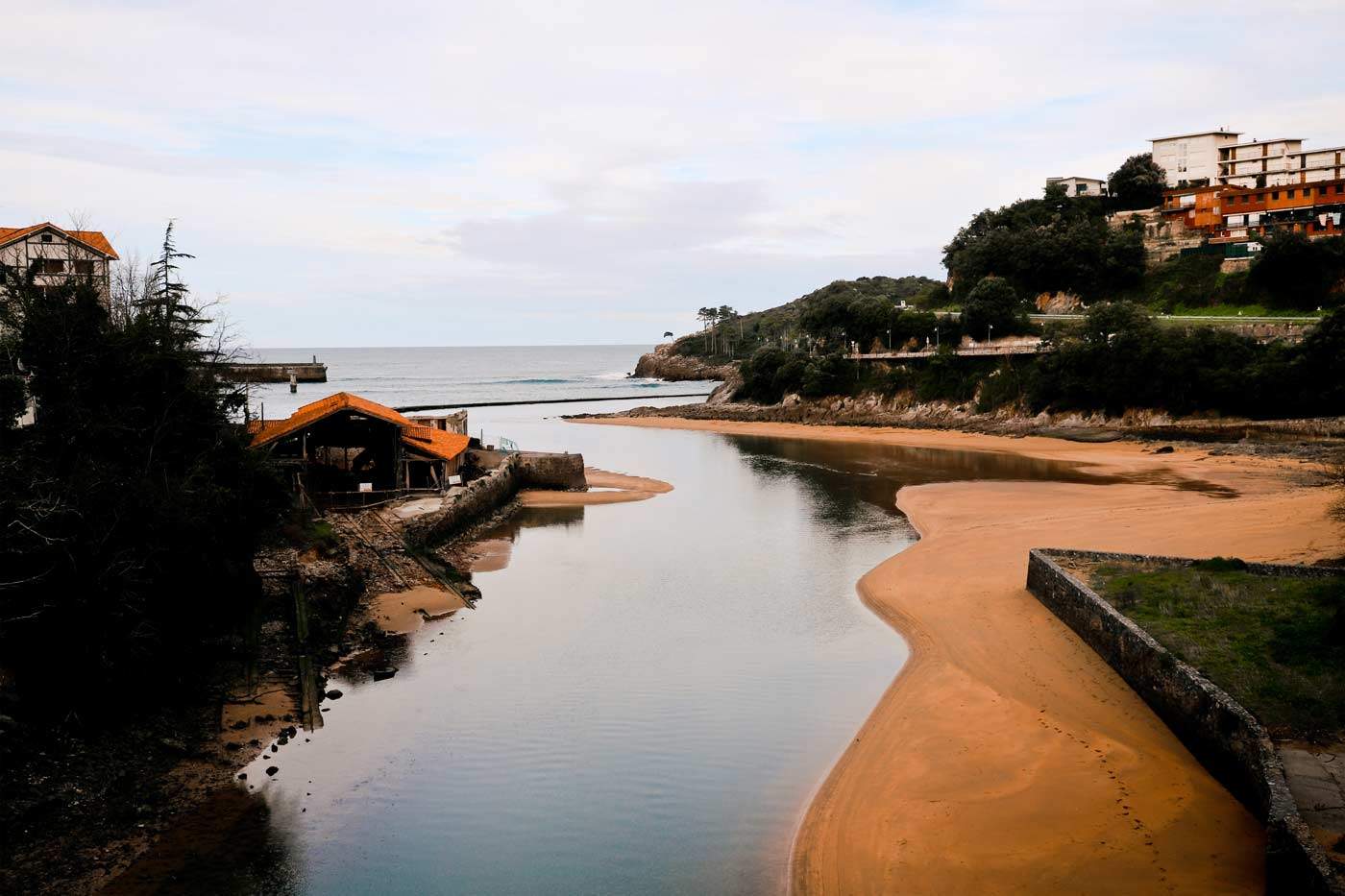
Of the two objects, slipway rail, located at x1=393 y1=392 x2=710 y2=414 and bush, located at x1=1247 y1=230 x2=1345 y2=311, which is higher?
bush, located at x1=1247 y1=230 x2=1345 y2=311

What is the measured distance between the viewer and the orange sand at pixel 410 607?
21156 mm

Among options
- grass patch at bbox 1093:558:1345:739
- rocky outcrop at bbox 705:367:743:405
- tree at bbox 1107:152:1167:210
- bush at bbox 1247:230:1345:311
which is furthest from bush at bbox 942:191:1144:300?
grass patch at bbox 1093:558:1345:739

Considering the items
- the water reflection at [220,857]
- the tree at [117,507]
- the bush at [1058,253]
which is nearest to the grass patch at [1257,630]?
the water reflection at [220,857]

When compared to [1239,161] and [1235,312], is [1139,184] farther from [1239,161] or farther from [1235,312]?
[1235,312]

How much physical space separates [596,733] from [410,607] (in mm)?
8725

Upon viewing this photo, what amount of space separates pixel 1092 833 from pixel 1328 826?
267 centimetres

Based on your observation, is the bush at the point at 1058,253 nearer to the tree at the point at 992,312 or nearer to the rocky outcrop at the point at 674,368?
the tree at the point at 992,312

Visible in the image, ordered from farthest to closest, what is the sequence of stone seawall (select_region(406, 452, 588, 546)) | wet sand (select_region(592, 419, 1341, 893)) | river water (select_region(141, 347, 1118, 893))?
stone seawall (select_region(406, 452, 588, 546)) → river water (select_region(141, 347, 1118, 893)) → wet sand (select_region(592, 419, 1341, 893))

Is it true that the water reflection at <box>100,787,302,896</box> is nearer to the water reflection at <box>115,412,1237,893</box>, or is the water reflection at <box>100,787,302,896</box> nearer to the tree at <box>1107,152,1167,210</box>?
the water reflection at <box>115,412,1237,893</box>

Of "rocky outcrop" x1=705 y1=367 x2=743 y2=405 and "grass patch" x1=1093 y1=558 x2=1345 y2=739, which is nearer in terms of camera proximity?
"grass patch" x1=1093 y1=558 x2=1345 y2=739

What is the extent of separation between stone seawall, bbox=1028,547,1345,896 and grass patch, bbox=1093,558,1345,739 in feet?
1.14

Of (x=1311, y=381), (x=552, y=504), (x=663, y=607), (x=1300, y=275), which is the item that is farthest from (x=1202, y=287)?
(x=663, y=607)

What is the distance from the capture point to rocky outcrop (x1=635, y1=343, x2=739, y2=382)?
13639 cm

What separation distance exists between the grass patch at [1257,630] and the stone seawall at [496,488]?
1827 cm
